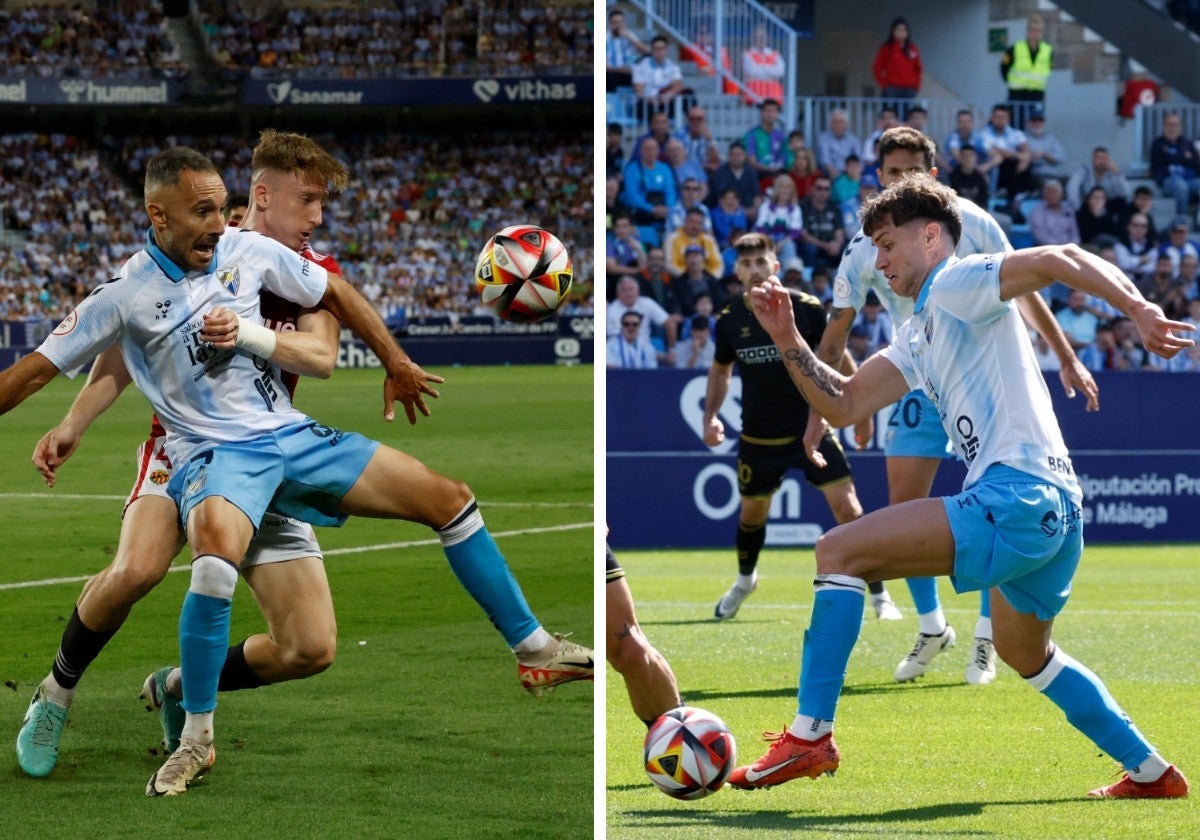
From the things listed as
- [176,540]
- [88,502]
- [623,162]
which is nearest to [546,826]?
[176,540]

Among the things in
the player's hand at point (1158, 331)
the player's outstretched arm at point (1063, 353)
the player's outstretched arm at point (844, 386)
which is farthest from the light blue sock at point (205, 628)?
the player's outstretched arm at point (1063, 353)

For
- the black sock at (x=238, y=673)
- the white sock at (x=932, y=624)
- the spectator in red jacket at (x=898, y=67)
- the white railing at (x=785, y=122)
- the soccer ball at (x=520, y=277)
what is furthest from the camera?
the spectator in red jacket at (x=898, y=67)

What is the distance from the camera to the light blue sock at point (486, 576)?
505cm

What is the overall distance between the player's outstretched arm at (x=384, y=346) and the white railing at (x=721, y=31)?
15.9 metres

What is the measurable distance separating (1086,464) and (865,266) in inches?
314

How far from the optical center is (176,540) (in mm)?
5133

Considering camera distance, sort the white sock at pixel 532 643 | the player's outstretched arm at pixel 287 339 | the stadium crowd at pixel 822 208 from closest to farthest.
→ the player's outstretched arm at pixel 287 339 < the white sock at pixel 532 643 < the stadium crowd at pixel 822 208

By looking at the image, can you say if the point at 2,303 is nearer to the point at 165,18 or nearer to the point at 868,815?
the point at 165,18

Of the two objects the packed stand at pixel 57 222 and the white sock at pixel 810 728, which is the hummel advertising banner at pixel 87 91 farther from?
the white sock at pixel 810 728

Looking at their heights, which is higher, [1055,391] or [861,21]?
[861,21]

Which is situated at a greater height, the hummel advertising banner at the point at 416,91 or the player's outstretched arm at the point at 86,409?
the hummel advertising banner at the point at 416,91

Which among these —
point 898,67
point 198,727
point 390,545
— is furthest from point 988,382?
point 898,67

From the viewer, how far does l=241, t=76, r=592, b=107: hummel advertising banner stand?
37781mm

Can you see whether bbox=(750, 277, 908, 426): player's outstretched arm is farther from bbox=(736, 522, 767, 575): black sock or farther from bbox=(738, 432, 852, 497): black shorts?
bbox=(736, 522, 767, 575): black sock
